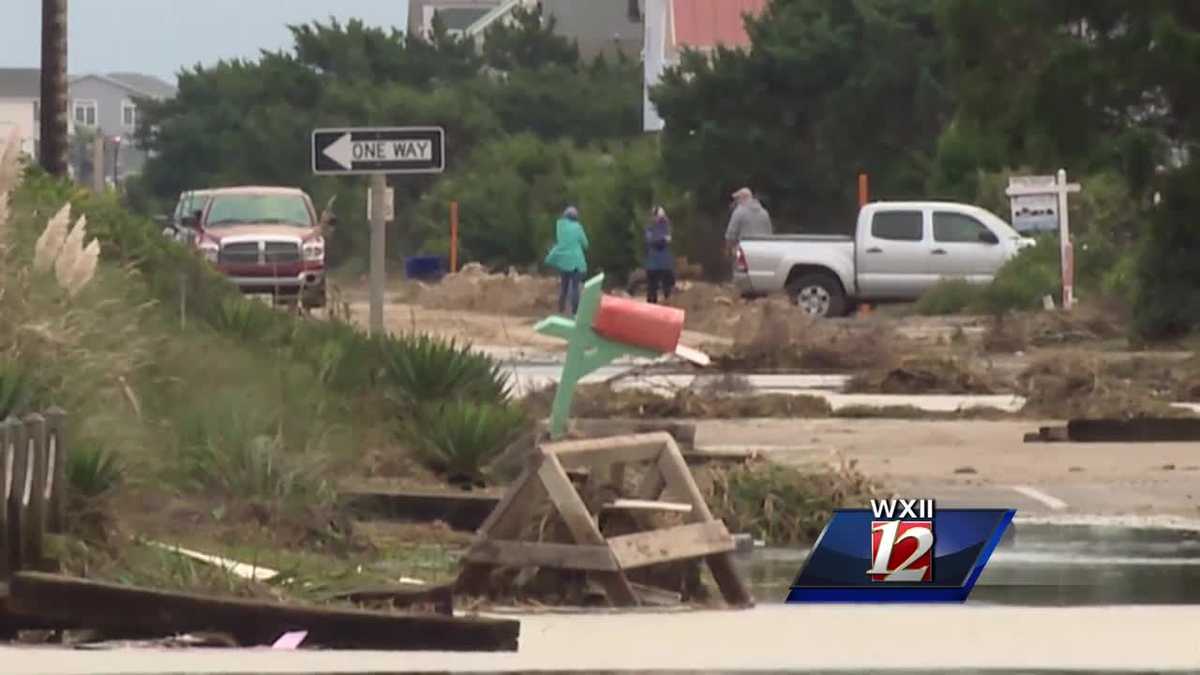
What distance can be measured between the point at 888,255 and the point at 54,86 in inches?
674

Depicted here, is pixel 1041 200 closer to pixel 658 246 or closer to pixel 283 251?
pixel 658 246

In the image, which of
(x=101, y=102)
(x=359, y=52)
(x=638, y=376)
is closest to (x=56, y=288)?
(x=638, y=376)

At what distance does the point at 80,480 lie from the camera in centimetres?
1151

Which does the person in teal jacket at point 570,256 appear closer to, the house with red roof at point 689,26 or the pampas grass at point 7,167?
the pampas grass at point 7,167

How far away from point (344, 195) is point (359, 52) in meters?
18.9

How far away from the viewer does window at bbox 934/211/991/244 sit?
139 ft

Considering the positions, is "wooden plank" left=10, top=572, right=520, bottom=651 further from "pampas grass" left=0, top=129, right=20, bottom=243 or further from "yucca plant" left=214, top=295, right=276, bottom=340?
"yucca plant" left=214, top=295, right=276, bottom=340

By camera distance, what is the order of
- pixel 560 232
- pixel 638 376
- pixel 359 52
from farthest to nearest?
pixel 359 52 → pixel 560 232 → pixel 638 376

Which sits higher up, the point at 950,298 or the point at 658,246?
the point at 658,246

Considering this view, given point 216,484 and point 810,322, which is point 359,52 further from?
point 216,484

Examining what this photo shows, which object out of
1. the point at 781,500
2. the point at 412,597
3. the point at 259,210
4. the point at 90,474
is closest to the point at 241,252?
the point at 259,210

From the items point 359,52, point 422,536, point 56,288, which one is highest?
point 359,52

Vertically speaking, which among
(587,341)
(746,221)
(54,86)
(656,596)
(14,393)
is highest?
(54,86)

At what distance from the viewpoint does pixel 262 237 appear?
142 feet
